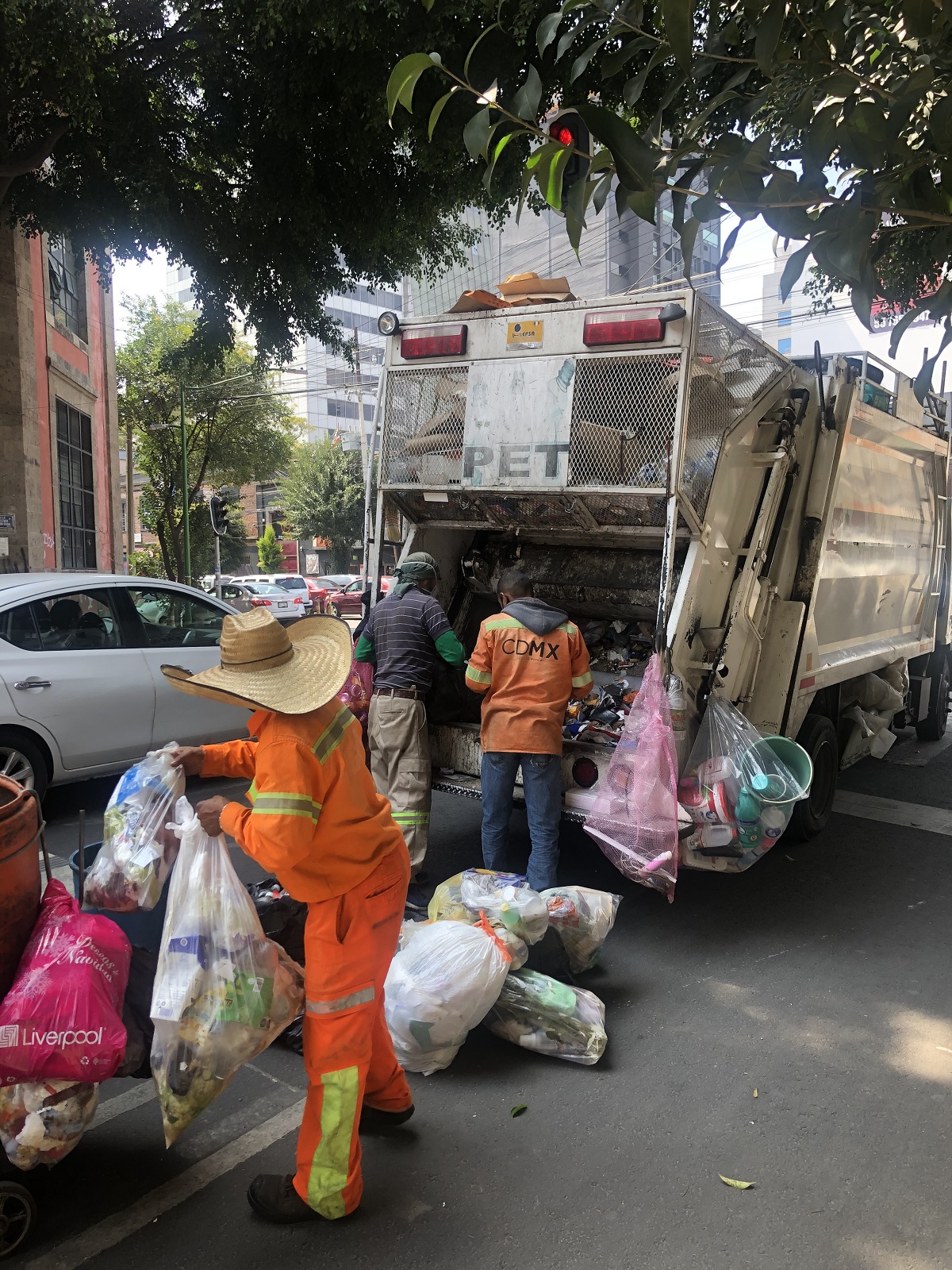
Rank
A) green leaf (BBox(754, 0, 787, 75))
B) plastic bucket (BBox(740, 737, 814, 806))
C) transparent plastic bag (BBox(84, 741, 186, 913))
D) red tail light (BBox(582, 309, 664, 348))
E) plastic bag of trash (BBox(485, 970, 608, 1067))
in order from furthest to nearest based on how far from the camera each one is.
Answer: red tail light (BBox(582, 309, 664, 348))
plastic bucket (BBox(740, 737, 814, 806))
plastic bag of trash (BBox(485, 970, 608, 1067))
transparent plastic bag (BBox(84, 741, 186, 913))
green leaf (BBox(754, 0, 787, 75))

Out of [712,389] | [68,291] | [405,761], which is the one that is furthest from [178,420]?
[712,389]

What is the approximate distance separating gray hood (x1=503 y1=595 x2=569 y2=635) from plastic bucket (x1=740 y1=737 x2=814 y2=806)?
3.21ft

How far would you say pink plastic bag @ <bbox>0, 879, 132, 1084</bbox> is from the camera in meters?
2.00

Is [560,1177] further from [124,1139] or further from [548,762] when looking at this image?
[548,762]

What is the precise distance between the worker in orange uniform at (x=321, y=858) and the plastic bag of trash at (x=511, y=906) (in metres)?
0.89

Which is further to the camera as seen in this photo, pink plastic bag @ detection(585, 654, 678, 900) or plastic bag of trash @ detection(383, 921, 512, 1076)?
pink plastic bag @ detection(585, 654, 678, 900)

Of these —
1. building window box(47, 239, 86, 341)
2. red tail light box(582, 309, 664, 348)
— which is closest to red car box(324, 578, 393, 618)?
building window box(47, 239, 86, 341)

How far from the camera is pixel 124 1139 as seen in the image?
2.58 meters

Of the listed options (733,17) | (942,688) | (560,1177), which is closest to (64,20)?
(733,17)

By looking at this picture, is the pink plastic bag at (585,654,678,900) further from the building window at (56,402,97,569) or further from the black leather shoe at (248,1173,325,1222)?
the building window at (56,402,97,569)

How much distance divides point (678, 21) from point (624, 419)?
2659 mm

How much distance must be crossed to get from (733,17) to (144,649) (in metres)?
4.76

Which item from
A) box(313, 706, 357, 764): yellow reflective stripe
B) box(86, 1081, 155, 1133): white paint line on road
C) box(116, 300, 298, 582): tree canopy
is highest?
box(116, 300, 298, 582): tree canopy

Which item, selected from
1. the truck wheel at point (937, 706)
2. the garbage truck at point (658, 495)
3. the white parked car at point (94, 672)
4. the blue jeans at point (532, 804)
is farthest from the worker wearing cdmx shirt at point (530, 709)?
the truck wheel at point (937, 706)
